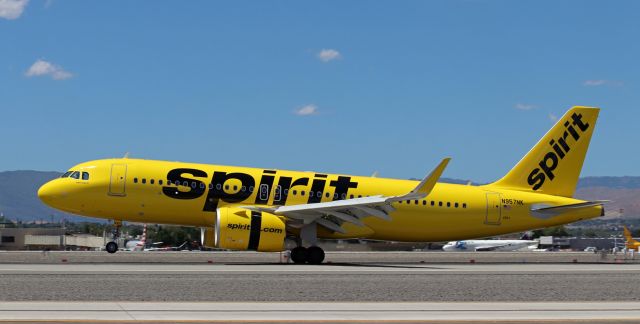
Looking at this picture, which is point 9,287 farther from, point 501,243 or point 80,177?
point 501,243

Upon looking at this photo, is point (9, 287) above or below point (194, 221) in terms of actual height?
below

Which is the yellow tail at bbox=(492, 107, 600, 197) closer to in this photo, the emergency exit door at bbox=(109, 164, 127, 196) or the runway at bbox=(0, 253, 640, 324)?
the runway at bbox=(0, 253, 640, 324)

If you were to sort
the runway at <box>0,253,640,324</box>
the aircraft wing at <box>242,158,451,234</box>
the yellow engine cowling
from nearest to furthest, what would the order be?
1. the runway at <box>0,253,640,324</box>
2. the aircraft wing at <box>242,158,451,234</box>
3. the yellow engine cowling

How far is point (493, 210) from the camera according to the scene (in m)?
45.6

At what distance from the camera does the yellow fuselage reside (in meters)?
41.5

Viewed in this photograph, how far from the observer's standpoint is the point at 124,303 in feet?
75.0

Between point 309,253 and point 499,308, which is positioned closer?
point 499,308

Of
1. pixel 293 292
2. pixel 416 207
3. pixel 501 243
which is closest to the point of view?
pixel 293 292

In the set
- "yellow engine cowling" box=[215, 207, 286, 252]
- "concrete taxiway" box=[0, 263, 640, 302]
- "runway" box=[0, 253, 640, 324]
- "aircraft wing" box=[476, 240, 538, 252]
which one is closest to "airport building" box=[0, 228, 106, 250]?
"yellow engine cowling" box=[215, 207, 286, 252]

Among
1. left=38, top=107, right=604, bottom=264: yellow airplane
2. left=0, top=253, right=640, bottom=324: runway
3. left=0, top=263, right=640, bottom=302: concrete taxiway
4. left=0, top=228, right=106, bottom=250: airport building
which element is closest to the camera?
left=0, top=253, right=640, bottom=324: runway

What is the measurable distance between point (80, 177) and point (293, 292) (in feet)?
60.0

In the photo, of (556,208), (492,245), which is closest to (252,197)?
(556,208)

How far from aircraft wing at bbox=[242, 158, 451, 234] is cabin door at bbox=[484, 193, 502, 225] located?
5.56 meters

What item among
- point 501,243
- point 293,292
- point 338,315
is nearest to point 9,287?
point 293,292
